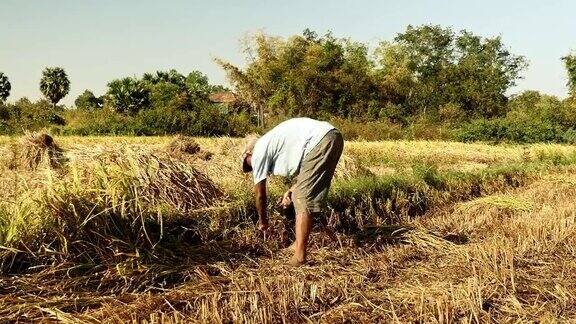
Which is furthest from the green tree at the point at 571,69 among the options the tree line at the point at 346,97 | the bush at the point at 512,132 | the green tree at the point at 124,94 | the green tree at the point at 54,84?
the green tree at the point at 54,84

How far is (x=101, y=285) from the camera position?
3.56 m

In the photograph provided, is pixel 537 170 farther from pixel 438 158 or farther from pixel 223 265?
pixel 223 265

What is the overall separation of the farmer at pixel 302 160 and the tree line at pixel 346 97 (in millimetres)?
20206

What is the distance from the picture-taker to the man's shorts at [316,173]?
4152mm

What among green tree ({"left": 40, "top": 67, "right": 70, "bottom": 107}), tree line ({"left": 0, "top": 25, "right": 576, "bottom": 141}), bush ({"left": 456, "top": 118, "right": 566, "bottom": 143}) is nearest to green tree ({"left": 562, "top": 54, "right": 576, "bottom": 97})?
tree line ({"left": 0, "top": 25, "right": 576, "bottom": 141})

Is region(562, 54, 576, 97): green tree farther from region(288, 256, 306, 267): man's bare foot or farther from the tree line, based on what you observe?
region(288, 256, 306, 267): man's bare foot

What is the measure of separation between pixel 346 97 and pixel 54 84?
32.2 metres

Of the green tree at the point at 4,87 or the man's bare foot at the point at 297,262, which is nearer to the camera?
the man's bare foot at the point at 297,262

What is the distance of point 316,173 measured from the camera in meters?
4.18

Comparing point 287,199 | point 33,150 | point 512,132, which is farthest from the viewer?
point 512,132

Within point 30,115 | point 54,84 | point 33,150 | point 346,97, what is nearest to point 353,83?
point 346,97

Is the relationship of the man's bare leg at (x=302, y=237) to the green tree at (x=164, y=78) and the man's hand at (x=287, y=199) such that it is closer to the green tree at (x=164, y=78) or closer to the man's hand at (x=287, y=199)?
the man's hand at (x=287, y=199)

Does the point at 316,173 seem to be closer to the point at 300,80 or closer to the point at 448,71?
the point at 300,80

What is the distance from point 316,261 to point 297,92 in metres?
27.6
